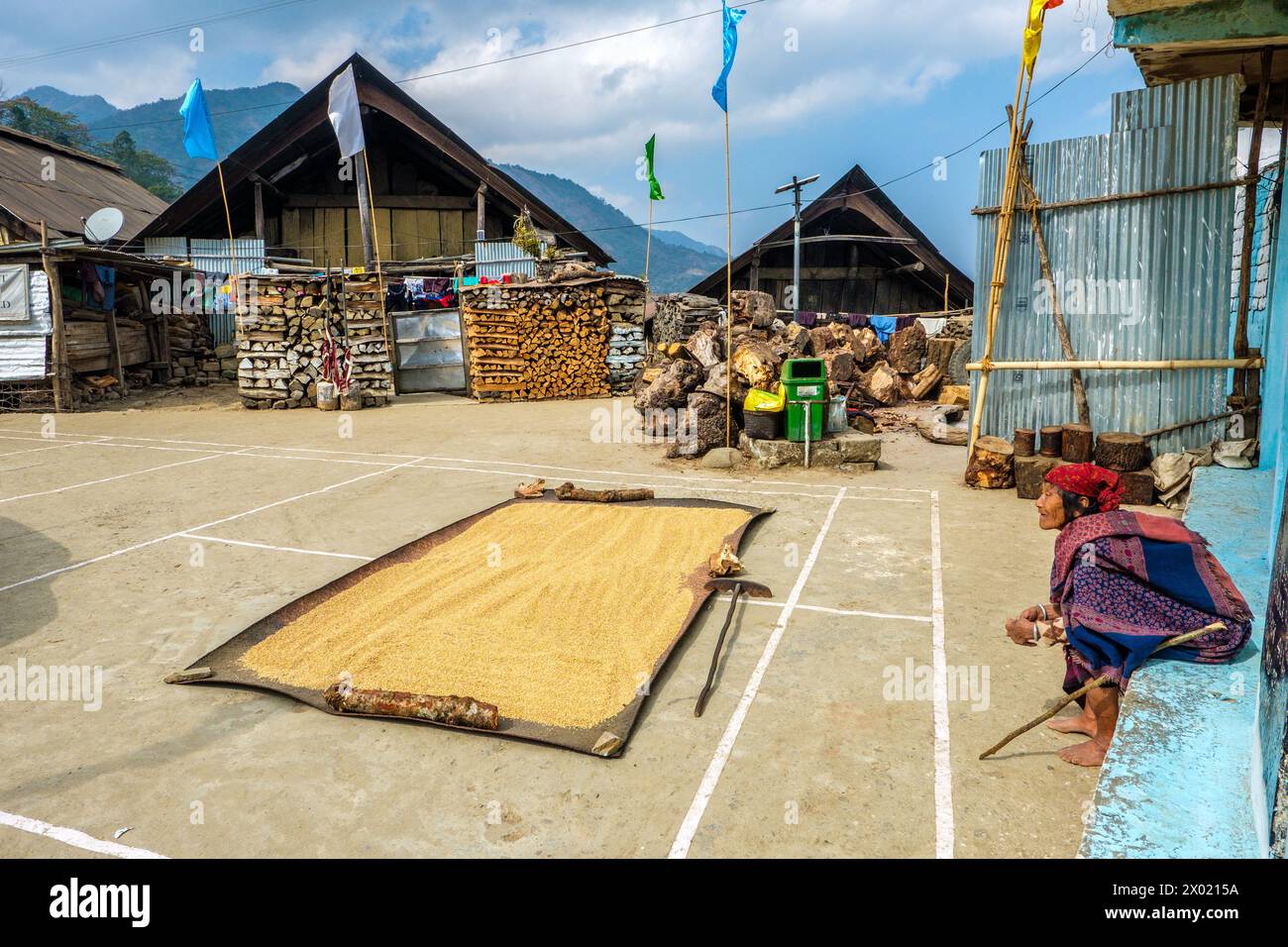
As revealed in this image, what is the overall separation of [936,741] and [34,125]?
6390 centimetres

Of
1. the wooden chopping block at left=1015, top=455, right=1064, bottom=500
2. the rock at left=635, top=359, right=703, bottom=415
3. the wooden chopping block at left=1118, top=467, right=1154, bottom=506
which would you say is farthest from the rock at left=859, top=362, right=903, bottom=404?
the wooden chopping block at left=1118, top=467, right=1154, bottom=506

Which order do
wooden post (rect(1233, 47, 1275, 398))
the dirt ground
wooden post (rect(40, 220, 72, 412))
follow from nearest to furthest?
the dirt ground → wooden post (rect(1233, 47, 1275, 398)) → wooden post (rect(40, 220, 72, 412))

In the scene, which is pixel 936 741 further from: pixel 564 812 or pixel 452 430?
pixel 452 430

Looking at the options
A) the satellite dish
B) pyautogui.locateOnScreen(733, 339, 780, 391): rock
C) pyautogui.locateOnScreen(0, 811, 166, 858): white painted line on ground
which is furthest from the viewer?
the satellite dish

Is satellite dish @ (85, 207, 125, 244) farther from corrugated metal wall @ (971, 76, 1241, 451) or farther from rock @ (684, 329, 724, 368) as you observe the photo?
corrugated metal wall @ (971, 76, 1241, 451)

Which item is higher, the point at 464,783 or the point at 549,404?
the point at 549,404

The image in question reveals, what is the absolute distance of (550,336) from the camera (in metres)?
18.3

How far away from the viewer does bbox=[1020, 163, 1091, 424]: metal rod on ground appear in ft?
28.5

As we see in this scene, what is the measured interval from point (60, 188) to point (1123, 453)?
27436mm

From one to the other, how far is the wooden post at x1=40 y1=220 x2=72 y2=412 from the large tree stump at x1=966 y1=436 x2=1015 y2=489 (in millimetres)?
17305

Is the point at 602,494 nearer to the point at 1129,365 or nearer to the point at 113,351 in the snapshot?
the point at 1129,365
